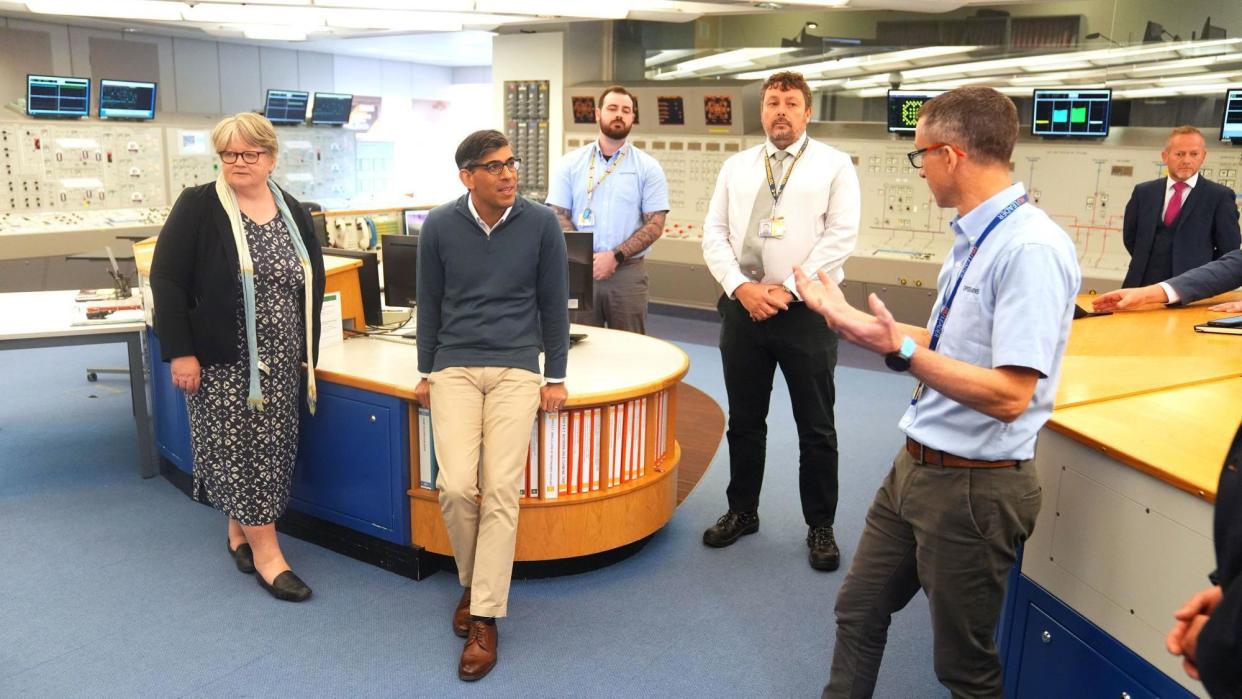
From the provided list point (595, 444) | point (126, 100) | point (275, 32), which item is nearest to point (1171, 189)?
point (595, 444)

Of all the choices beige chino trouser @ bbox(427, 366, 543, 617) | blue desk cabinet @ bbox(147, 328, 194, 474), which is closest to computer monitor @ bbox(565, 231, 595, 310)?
beige chino trouser @ bbox(427, 366, 543, 617)

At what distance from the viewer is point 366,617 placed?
3010 millimetres

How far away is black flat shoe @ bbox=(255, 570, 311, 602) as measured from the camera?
310cm

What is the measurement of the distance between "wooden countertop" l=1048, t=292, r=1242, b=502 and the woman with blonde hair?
2.33m

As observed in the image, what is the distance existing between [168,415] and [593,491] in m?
2.07

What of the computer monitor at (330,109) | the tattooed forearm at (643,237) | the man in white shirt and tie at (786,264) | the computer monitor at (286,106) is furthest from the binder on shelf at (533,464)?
the computer monitor at (330,109)

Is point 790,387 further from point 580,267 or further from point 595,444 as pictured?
point 580,267

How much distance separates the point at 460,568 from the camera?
2.92 metres

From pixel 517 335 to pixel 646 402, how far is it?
0.62m

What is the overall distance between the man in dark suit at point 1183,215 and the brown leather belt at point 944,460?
424 cm

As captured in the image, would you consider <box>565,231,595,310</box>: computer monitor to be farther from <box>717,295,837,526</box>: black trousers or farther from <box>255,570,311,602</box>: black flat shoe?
<box>255,570,311,602</box>: black flat shoe

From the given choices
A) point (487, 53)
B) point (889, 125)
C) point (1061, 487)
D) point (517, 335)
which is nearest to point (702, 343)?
point (889, 125)

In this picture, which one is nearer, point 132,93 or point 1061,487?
point 1061,487

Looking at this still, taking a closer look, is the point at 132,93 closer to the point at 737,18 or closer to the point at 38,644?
the point at 737,18
